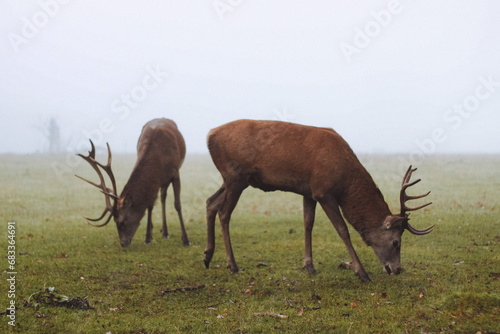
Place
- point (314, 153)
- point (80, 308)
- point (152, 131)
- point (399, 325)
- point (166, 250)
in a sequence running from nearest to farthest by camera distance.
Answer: point (399, 325) → point (80, 308) → point (314, 153) → point (166, 250) → point (152, 131)

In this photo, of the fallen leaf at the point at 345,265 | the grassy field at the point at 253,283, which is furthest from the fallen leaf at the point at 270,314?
the fallen leaf at the point at 345,265

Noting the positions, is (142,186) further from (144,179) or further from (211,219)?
(211,219)

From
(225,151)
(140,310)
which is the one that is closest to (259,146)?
(225,151)

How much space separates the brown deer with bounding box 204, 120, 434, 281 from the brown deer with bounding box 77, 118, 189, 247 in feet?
7.50

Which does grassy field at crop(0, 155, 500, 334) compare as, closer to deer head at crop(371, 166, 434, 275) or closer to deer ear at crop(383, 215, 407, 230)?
deer head at crop(371, 166, 434, 275)

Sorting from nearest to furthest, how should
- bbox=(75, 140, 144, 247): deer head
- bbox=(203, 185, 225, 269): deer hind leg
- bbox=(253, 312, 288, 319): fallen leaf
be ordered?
bbox=(253, 312, 288, 319): fallen leaf < bbox=(203, 185, 225, 269): deer hind leg < bbox=(75, 140, 144, 247): deer head

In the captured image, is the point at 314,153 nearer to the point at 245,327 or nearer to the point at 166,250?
the point at 245,327

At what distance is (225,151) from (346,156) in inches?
74.8

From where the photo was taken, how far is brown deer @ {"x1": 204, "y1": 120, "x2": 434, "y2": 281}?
256 inches

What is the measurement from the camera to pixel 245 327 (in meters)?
4.87

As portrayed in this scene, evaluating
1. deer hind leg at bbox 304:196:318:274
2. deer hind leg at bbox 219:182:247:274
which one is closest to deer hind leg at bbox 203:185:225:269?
deer hind leg at bbox 219:182:247:274

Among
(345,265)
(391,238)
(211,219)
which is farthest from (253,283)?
(391,238)

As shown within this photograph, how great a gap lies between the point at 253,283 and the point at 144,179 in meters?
3.56

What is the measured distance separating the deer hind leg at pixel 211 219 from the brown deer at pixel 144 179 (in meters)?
1.92
